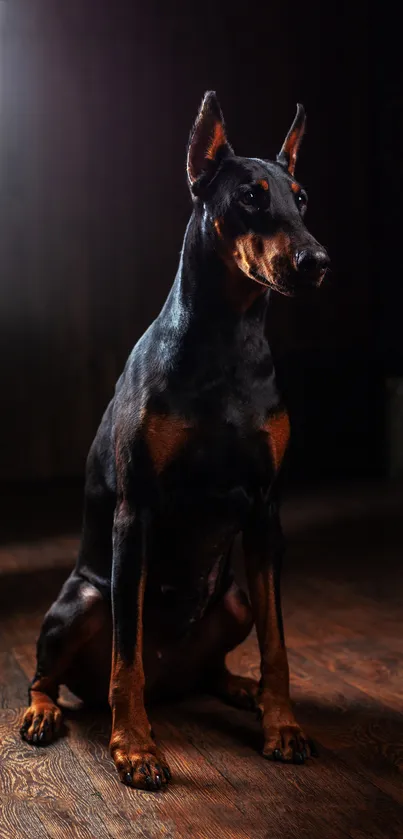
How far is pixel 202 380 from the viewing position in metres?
1.95

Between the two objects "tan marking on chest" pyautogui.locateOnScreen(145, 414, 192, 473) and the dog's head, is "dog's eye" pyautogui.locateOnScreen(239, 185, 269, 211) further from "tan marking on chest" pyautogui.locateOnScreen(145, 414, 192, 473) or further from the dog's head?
"tan marking on chest" pyautogui.locateOnScreen(145, 414, 192, 473)

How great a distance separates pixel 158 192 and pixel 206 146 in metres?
5.04

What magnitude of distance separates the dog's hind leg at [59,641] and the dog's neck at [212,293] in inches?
26.6

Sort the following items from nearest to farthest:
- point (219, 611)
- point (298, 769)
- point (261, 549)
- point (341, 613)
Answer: point (298, 769) → point (261, 549) → point (219, 611) → point (341, 613)

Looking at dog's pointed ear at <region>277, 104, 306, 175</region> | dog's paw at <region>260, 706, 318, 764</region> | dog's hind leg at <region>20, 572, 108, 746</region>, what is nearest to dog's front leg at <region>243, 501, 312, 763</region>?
dog's paw at <region>260, 706, 318, 764</region>

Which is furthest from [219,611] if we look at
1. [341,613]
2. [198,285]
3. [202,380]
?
[341,613]

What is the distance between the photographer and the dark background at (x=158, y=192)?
6664 mm

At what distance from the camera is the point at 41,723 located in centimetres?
214

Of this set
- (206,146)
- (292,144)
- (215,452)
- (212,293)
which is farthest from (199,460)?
(292,144)

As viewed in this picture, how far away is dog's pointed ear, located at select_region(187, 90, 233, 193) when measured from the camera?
6.55ft

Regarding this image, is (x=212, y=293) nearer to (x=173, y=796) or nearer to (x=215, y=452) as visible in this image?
(x=215, y=452)

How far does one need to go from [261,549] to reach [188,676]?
446 mm

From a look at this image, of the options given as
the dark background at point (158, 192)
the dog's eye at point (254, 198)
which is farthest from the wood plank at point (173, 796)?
the dark background at point (158, 192)

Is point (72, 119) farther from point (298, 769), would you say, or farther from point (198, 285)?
point (298, 769)
